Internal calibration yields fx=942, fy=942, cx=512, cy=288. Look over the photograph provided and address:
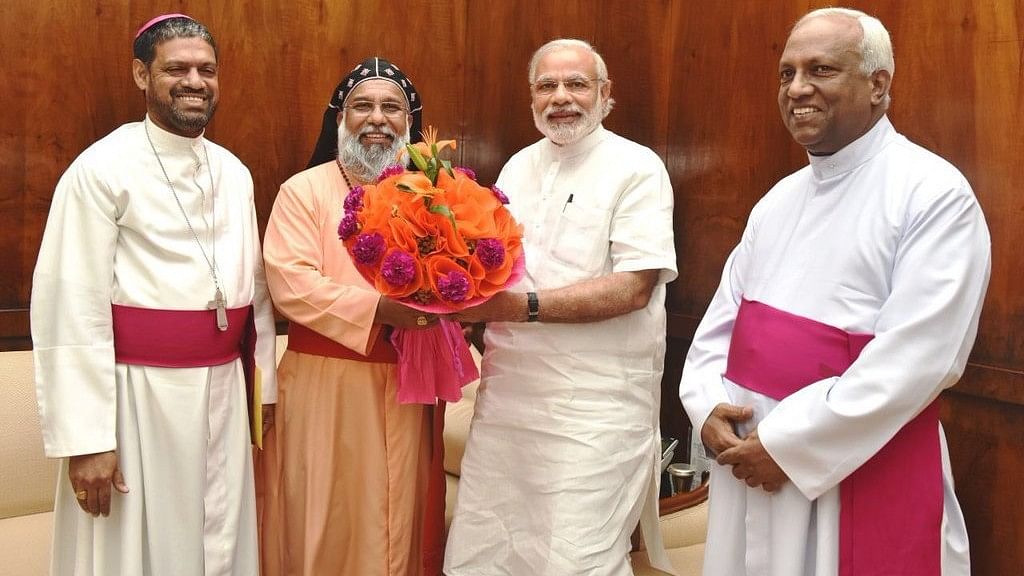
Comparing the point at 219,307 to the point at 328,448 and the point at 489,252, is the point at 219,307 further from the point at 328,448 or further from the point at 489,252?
the point at 489,252

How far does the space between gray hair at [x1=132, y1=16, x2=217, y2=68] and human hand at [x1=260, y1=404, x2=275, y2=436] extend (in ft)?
3.72

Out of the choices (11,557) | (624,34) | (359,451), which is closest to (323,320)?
(359,451)

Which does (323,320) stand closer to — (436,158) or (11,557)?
(436,158)

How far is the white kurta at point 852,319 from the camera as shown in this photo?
2.02 meters

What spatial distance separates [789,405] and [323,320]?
148cm

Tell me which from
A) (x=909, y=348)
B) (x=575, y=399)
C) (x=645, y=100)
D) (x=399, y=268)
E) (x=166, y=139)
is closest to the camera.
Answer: (x=909, y=348)

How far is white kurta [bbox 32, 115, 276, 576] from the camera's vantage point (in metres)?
2.54

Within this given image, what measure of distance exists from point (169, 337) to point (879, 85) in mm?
1994

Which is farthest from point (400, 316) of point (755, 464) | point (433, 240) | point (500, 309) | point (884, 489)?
point (884, 489)

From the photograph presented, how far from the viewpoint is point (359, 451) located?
3.09 metres

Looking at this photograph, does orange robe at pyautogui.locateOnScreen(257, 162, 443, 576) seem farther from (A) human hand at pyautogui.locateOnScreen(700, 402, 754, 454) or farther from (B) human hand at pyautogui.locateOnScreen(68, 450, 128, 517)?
(A) human hand at pyautogui.locateOnScreen(700, 402, 754, 454)

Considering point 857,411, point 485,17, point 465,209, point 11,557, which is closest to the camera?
point 857,411

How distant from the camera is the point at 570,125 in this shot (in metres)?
3.08

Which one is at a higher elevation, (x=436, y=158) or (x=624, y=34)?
(x=624, y=34)
